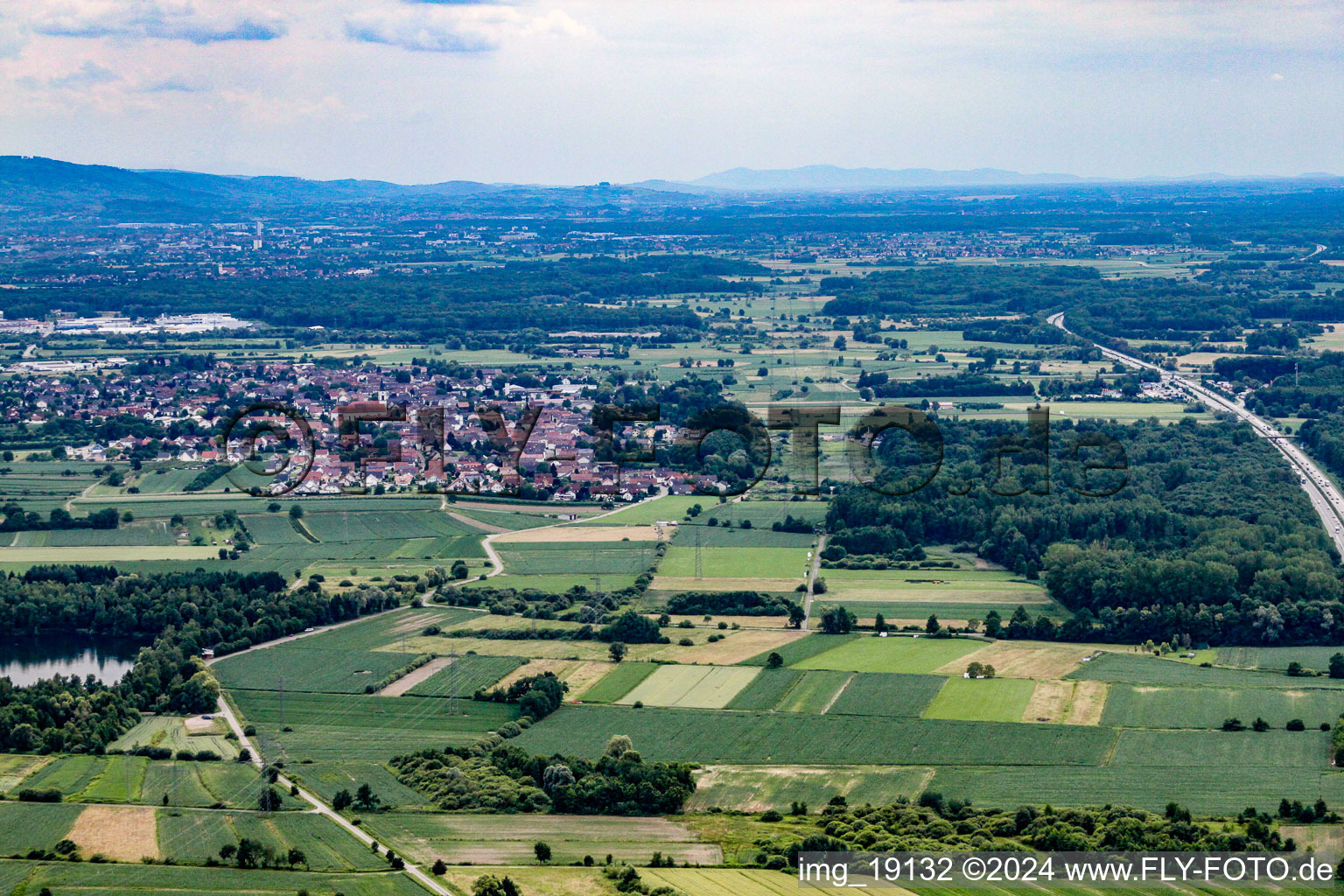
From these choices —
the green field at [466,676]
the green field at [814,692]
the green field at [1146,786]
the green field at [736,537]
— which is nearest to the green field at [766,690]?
the green field at [814,692]

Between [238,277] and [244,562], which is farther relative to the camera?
[238,277]

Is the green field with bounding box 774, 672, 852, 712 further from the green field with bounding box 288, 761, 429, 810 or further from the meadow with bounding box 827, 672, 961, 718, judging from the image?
the green field with bounding box 288, 761, 429, 810

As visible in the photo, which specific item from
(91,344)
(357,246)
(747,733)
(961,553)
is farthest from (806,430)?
(357,246)

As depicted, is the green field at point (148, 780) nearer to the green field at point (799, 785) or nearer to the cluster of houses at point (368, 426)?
the green field at point (799, 785)

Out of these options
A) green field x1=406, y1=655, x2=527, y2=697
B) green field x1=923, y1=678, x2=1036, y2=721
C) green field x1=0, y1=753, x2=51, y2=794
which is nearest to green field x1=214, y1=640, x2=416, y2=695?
green field x1=406, y1=655, x2=527, y2=697

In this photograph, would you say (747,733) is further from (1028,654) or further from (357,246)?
(357,246)

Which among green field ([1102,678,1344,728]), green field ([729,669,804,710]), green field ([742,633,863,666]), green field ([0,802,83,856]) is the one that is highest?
green field ([1102,678,1344,728])
